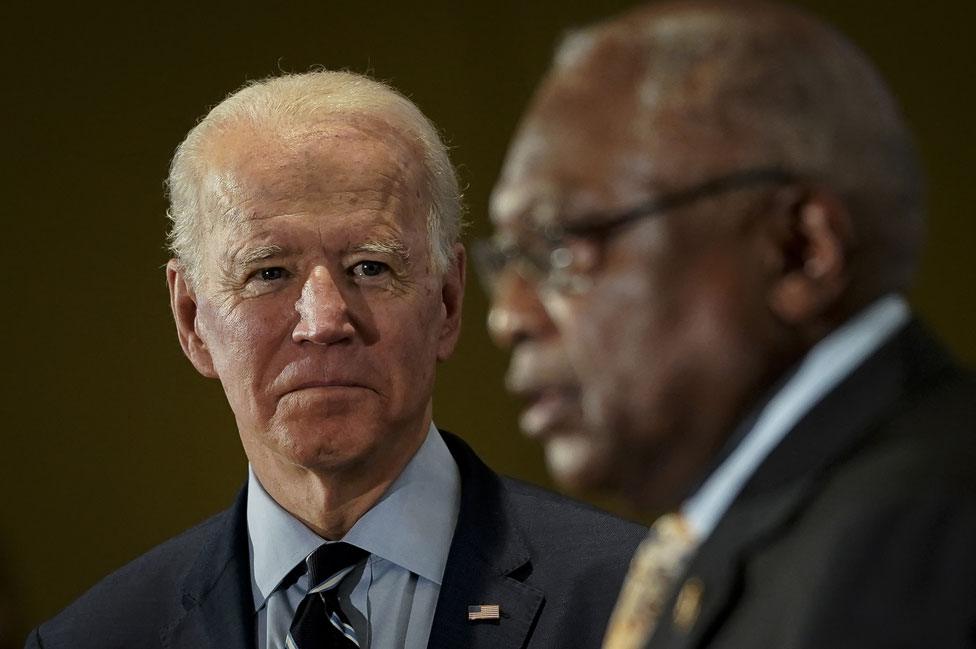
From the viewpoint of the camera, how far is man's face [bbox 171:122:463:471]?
8.09 feet

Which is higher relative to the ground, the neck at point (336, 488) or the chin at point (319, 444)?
the chin at point (319, 444)

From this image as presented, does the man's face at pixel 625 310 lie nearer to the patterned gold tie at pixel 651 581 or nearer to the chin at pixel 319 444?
the patterned gold tie at pixel 651 581

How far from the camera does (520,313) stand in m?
1.46

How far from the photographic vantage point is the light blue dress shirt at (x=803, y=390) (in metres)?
1.31

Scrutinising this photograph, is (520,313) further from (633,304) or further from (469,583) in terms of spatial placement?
(469,583)

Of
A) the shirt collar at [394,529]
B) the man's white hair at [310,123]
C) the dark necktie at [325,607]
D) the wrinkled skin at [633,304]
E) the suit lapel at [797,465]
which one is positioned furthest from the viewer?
the man's white hair at [310,123]

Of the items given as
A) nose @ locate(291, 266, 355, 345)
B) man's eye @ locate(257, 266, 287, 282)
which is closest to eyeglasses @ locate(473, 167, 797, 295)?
nose @ locate(291, 266, 355, 345)

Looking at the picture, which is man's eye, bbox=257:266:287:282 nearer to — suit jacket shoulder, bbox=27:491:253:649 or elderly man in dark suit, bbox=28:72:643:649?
elderly man in dark suit, bbox=28:72:643:649

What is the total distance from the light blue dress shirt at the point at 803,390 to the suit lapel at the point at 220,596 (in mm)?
1365

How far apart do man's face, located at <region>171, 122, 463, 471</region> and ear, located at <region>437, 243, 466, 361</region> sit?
56 millimetres

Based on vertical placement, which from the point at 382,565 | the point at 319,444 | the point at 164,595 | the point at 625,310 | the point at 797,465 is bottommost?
the point at 164,595

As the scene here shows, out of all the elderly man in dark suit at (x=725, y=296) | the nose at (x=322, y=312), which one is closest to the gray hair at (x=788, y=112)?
the elderly man in dark suit at (x=725, y=296)

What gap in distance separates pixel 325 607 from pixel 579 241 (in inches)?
48.5

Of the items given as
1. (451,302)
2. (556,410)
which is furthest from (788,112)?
(451,302)
